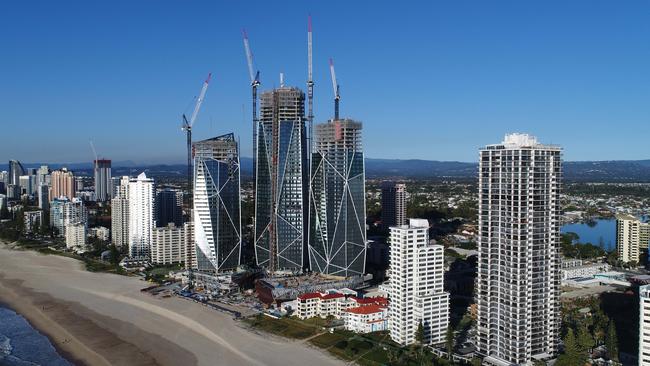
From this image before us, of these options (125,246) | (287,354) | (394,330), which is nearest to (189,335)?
(287,354)

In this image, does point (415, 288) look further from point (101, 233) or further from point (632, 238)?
point (101, 233)

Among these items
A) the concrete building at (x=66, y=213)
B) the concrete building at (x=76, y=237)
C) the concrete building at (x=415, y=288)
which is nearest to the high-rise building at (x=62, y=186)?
the concrete building at (x=66, y=213)

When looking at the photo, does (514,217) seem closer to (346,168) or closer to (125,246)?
(346,168)

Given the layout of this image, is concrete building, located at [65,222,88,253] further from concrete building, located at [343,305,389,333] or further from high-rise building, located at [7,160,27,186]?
high-rise building, located at [7,160,27,186]

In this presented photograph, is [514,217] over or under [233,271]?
over

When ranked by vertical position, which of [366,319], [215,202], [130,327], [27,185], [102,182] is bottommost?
[130,327]

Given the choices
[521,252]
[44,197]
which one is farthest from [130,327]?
[44,197]

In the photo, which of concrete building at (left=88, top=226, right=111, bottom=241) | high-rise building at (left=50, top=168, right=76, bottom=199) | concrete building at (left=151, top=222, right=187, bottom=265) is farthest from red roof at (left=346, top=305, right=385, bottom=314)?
high-rise building at (left=50, top=168, right=76, bottom=199)
